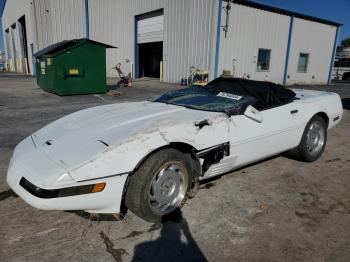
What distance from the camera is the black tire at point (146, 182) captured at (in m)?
2.22

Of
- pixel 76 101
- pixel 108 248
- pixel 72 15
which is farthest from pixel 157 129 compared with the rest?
pixel 72 15

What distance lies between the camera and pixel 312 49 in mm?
21062

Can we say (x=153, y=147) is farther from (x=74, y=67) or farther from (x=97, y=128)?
(x=74, y=67)

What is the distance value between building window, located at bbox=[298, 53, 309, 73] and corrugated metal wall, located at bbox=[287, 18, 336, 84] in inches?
9.5

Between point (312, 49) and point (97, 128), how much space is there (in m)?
22.4

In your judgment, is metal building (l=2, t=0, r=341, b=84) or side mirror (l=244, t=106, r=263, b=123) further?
metal building (l=2, t=0, r=341, b=84)

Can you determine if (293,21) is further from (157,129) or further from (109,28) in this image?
(157,129)

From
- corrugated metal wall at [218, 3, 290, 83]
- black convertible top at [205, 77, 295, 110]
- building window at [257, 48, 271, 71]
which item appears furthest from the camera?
building window at [257, 48, 271, 71]

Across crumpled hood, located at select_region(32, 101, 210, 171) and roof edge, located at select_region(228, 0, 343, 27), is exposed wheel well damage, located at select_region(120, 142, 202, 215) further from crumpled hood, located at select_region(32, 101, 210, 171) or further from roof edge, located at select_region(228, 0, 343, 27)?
roof edge, located at select_region(228, 0, 343, 27)

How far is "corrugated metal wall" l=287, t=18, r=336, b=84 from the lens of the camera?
19.7m

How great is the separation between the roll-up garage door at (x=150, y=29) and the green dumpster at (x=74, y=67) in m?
8.72

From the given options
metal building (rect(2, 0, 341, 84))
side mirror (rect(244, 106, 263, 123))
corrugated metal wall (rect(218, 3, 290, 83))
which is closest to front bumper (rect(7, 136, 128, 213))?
side mirror (rect(244, 106, 263, 123))

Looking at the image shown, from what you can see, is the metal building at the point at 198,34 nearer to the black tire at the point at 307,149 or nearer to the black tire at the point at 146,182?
the black tire at the point at 307,149

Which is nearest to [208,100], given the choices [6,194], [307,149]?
[307,149]
